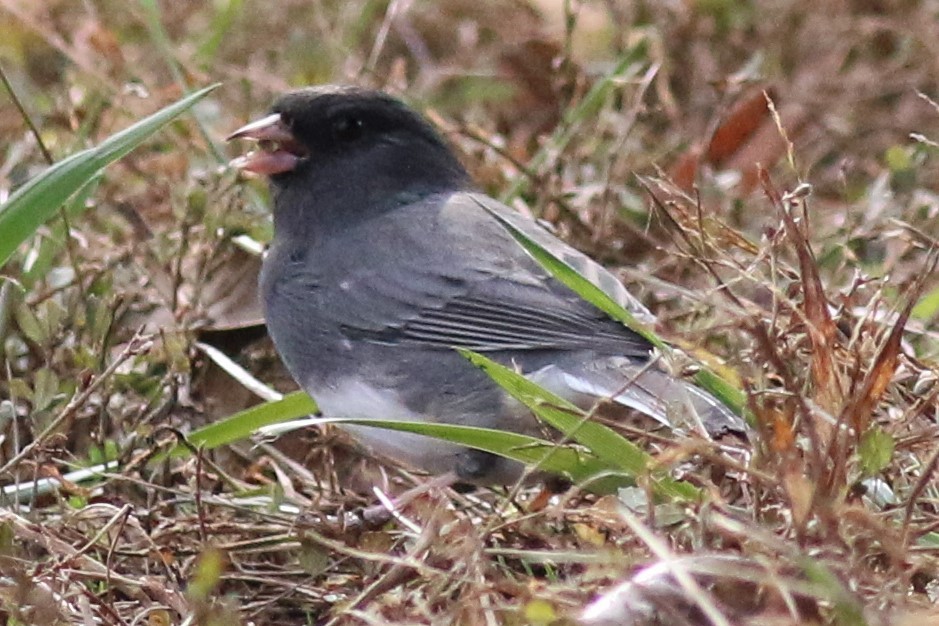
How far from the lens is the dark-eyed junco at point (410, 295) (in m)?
2.29

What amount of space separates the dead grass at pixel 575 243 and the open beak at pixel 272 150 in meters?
0.12

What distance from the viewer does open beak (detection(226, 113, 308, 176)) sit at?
2641 millimetres

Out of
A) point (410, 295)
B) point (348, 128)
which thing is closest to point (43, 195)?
point (410, 295)

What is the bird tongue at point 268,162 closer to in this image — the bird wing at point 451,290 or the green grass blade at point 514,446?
the bird wing at point 451,290

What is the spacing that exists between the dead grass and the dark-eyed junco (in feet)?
0.34

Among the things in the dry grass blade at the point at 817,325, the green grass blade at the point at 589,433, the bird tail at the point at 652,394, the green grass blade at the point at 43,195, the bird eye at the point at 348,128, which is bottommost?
the bird tail at the point at 652,394

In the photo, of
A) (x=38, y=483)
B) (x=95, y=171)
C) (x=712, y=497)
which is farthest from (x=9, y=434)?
(x=712, y=497)

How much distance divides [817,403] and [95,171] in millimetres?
1040

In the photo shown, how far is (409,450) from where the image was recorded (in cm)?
228

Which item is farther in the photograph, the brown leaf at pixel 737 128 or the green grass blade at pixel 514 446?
the brown leaf at pixel 737 128

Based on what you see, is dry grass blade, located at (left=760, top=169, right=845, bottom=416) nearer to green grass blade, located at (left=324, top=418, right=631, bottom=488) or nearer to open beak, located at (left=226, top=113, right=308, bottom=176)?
green grass blade, located at (left=324, top=418, right=631, bottom=488)

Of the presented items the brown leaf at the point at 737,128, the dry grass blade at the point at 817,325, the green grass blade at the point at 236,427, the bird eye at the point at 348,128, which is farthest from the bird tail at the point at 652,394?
the brown leaf at the point at 737,128

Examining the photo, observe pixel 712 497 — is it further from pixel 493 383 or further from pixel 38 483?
pixel 38 483

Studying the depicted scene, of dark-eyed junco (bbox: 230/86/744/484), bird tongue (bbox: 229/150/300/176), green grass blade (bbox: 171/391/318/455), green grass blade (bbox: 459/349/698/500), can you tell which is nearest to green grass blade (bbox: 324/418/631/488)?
green grass blade (bbox: 459/349/698/500)
